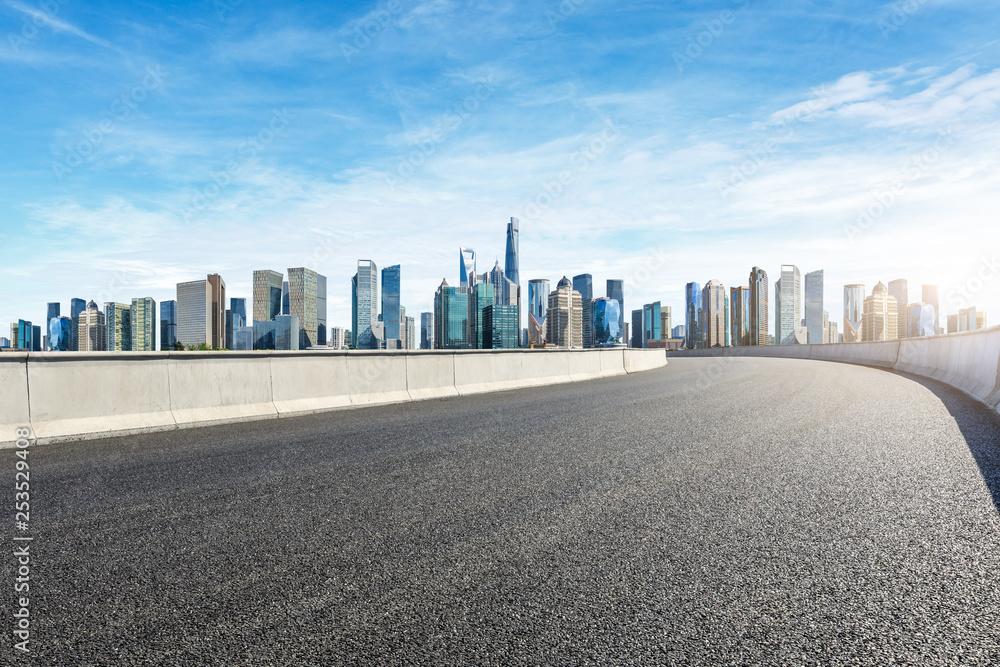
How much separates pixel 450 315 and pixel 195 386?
134977 millimetres

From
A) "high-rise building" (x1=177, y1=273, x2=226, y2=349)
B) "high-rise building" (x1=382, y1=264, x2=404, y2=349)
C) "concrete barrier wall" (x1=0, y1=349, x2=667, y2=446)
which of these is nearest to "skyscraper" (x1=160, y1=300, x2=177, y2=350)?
"high-rise building" (x1=177, y1=273, x2=226, y2=349)

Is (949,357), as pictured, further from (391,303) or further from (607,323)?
(391,303)

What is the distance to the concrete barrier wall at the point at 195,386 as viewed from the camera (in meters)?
7.76

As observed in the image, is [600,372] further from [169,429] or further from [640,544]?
[640,544]

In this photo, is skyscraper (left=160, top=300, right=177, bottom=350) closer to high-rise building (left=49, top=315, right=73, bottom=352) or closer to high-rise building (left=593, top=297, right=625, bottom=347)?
high-rise building (left=49, top=315, right=73, bottom=352)

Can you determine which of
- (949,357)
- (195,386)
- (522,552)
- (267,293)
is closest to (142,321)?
(267,293)

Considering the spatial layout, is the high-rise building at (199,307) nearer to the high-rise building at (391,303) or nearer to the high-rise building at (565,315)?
the high-rise building at (391,303)

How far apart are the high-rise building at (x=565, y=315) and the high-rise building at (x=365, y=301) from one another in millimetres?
38983

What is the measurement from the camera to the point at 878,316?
7844cm

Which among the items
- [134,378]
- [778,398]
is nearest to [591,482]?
[134,378]

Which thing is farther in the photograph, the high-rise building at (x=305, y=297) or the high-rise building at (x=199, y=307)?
the high-rise building at (x=305, y=297)

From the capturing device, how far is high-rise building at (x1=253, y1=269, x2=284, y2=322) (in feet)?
397

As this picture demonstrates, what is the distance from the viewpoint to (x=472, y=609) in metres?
2.74

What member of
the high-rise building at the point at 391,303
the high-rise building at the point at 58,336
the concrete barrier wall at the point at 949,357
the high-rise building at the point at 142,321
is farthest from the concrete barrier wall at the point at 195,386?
the high-rise building at the point at 391,303
